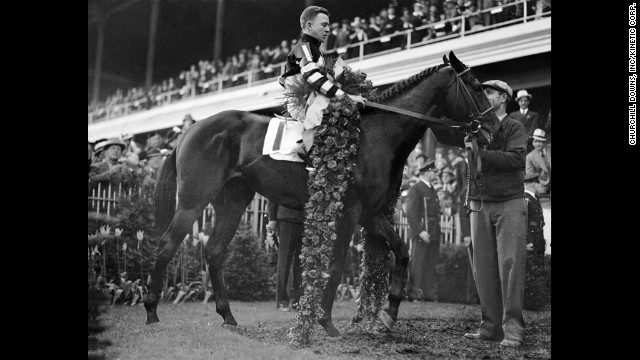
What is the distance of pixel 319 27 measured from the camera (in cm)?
467

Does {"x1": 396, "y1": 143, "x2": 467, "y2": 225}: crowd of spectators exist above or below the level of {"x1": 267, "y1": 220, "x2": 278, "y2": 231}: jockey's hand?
above

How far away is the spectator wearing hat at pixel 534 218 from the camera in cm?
484

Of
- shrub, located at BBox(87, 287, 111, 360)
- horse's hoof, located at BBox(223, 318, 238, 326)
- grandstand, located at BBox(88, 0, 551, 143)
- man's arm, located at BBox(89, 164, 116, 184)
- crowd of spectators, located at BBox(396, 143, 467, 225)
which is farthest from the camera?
crowd of spectators, located at BBox(396, 143, 467, 225)

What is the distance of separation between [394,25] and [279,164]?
5.83 ft

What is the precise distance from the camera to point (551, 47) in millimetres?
4625

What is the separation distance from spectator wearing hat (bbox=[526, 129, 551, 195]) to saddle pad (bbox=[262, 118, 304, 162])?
192 centimetres

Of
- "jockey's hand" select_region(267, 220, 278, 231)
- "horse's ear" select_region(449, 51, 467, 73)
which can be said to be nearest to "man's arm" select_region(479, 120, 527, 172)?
"horse's ear" select_region(449, 51, 467, 73)

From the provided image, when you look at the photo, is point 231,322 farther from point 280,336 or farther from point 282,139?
point 282,139

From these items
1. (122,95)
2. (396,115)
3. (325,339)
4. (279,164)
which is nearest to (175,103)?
(122,95)

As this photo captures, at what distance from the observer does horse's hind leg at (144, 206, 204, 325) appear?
4812mm

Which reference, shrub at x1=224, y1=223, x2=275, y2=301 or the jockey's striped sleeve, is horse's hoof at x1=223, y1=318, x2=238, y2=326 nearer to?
shrub at x1=224, y1=223, x2=275, y2=301

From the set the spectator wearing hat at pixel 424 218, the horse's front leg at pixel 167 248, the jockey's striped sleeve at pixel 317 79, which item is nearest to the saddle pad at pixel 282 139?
the jockey's striped sleeve at pixel 317 79

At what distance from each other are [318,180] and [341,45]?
62.8 inches
